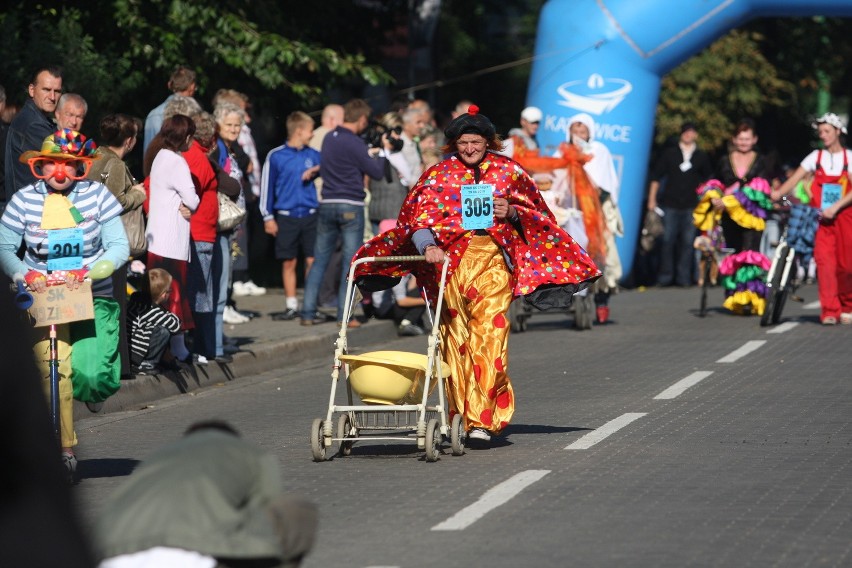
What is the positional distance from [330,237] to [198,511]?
43.6ft

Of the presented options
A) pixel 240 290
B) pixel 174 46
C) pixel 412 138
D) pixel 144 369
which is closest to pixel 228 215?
pixel 144 369

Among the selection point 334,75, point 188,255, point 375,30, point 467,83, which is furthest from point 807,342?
point 467,83

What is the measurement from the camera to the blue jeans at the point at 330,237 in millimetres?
15789

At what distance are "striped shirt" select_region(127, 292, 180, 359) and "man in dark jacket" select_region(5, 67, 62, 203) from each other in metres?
1.22

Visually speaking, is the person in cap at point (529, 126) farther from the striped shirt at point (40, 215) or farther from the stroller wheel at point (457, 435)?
the striped shirt at point (40, 215)

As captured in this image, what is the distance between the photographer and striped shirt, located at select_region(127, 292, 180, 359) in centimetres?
1161

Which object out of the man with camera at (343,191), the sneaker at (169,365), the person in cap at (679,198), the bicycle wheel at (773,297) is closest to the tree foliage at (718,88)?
the person in cap at (679,198)

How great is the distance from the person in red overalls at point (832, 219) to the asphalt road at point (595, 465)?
2.03 m

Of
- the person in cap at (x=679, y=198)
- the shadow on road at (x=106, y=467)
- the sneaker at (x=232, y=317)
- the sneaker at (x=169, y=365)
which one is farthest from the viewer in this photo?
the person in cap at (x=679, y=198)

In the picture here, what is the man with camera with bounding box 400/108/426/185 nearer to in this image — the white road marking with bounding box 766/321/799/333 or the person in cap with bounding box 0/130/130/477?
the white road marking with bounding box 766/321/799/333

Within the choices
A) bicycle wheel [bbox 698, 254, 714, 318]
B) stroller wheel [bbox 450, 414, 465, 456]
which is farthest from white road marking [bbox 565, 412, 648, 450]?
bicycle wheel [bbox 698, 254, 714, 318]

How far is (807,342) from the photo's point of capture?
1498 centimetres

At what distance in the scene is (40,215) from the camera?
8172 mm

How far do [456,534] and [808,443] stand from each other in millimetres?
3128
